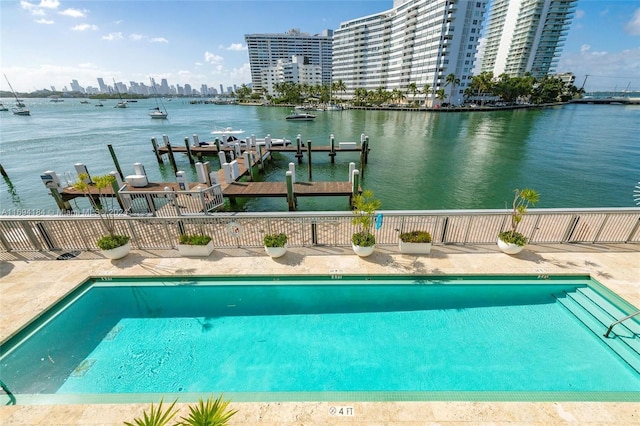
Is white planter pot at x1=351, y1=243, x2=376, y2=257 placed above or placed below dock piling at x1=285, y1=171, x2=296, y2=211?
above

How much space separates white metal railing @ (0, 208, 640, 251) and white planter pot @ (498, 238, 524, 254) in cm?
72

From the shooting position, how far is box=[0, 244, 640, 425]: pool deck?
4.45 metres

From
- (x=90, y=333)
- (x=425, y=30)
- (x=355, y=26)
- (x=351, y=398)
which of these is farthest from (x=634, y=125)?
(x=355, y=26)

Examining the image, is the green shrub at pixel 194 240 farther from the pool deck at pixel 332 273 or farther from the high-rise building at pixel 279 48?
the high-rise building at pixel 279 48

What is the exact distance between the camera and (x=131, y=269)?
8391 mm

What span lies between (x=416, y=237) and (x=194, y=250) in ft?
25.4

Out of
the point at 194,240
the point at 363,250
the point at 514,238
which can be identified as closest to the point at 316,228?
the point at 363,250

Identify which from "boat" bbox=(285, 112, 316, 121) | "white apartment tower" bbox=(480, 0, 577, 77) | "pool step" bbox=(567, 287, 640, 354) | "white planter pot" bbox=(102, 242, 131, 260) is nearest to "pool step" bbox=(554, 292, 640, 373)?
"pool step" bbox=(567, 287, 640, 354)

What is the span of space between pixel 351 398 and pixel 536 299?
6721mm

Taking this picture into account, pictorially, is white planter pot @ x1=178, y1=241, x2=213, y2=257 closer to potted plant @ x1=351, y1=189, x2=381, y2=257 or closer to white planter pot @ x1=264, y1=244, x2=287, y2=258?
white planter pot @ x1=264, y1=244, x2=287, y2=258

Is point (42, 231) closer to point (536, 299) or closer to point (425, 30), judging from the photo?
point (536, 299)

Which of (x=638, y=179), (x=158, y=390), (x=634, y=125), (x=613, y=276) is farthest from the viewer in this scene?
(x=634, y=125)

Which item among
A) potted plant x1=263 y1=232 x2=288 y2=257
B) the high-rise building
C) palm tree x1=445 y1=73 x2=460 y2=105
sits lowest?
potted plant x1=263 y1=232 x2=288 y2=257

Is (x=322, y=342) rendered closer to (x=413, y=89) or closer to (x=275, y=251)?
(x=275, y=251)
